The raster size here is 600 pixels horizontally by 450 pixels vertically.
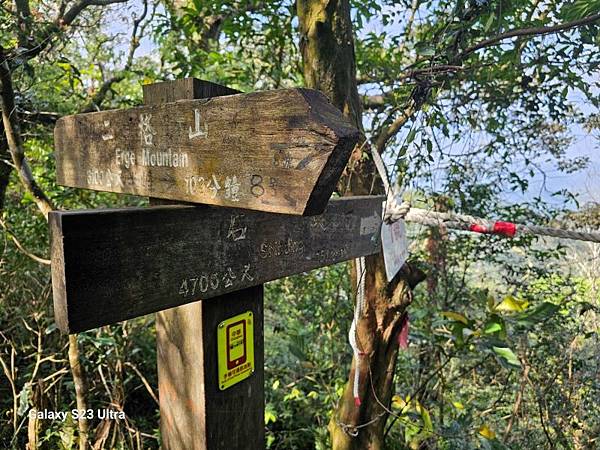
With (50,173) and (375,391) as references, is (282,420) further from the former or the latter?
(50,173)

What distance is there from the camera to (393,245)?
1.29m

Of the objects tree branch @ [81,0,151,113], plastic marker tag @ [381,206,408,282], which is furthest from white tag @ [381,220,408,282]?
tree branch @ [81,0,151,113]

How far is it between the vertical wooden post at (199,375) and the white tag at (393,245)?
1.41 ft

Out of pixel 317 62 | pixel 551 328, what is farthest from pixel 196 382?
pixel 551 328

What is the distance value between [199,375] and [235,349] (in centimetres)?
10

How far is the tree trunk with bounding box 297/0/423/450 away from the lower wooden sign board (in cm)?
57

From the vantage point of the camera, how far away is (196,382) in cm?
89

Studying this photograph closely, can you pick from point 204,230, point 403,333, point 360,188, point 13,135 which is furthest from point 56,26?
point 403,333

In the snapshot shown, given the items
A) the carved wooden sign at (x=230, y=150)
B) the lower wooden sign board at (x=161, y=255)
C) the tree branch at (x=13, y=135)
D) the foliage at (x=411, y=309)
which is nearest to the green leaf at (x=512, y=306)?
the foliage at (x=411, y=309)

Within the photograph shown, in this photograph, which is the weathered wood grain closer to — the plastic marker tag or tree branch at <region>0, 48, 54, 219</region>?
the plastic marker tag

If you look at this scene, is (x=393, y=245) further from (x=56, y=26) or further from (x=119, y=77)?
(x=119, y=77)

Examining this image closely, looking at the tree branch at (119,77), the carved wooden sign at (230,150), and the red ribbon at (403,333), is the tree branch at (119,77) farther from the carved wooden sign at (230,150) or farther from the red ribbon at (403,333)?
the red ribbon at (403,333)

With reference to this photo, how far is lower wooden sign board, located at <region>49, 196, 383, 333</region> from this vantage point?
1.94 ft

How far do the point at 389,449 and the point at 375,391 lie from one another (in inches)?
24.5
